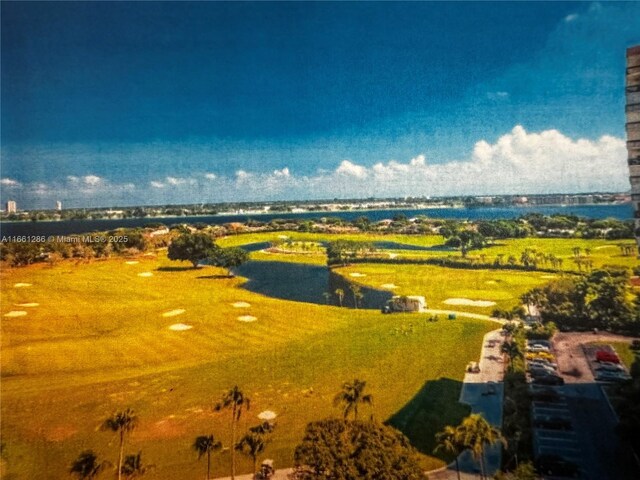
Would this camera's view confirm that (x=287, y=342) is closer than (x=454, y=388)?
No

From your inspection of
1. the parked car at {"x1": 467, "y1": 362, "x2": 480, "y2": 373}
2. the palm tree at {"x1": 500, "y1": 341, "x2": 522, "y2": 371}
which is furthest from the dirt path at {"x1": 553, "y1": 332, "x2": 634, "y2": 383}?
the parked car at {"x1": 467, "y1": 362, "x2": 480, "y2": 373}

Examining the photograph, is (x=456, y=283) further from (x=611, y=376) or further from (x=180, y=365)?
(x=180, y=365)

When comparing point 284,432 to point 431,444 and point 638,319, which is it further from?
point 638,319

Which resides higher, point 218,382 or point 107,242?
point 107,242

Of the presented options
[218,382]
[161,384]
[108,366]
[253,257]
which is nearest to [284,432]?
[218,382]

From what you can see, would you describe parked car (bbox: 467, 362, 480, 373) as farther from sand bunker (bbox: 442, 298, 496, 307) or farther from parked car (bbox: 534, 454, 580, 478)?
sand bunker (bbox: 442, 298, 496, 307)

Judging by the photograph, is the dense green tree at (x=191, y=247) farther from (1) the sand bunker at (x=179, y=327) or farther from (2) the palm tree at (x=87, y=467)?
(2) the palm tree at (x=87, y=467)

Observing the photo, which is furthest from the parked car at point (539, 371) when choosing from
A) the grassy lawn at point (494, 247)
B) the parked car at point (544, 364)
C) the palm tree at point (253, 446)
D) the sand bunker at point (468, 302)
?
the grassy lawn at point (494, 247)
